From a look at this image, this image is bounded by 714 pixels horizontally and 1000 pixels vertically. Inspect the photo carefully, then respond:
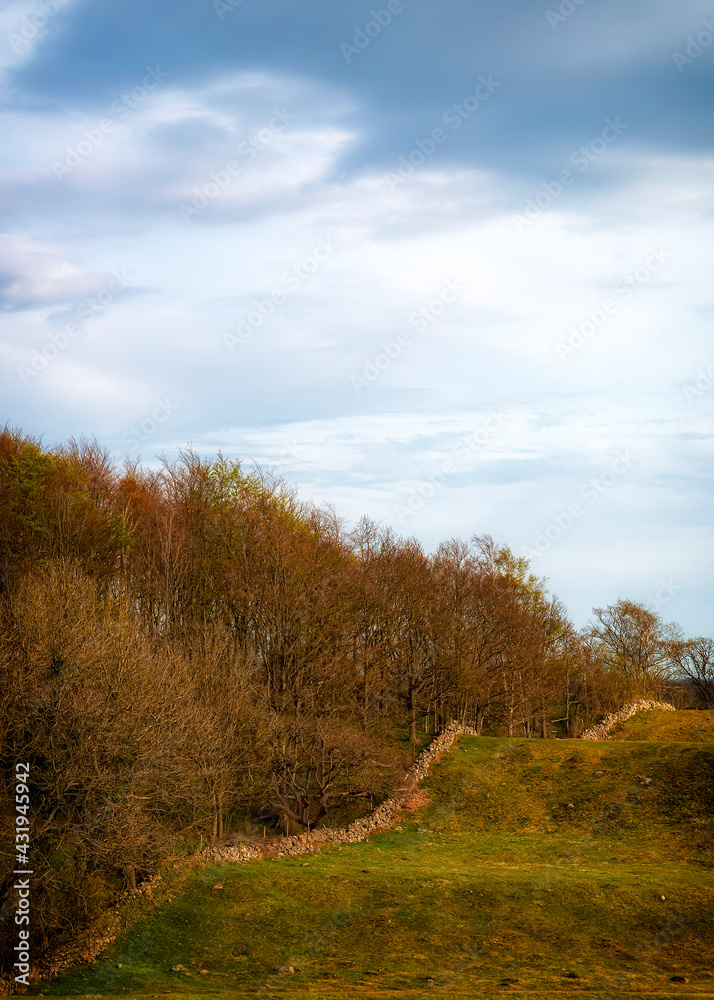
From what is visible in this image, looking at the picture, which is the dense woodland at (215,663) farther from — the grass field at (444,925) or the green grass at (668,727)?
the green grass at (668,727)

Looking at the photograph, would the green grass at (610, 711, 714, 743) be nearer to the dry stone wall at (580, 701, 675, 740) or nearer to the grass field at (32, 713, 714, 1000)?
the dry stone wall at (580, 701, 675, 740)

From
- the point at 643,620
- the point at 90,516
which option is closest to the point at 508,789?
the point at 90,516

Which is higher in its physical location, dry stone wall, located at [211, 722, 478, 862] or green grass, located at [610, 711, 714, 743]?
green grass, located at [610, 711, 714, 743]

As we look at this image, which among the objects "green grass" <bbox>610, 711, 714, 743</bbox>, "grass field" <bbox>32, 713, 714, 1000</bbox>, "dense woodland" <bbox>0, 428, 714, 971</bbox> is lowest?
"grass field" <bbox>32, 713, 714, 1000</bbox>

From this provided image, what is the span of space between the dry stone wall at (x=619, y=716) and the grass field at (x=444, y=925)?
62.8 feet

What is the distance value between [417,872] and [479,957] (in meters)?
5.81

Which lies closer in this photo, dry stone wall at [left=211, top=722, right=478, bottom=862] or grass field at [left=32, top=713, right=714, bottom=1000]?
grass field at [left=32, top=713, right=714, bottom=1000]

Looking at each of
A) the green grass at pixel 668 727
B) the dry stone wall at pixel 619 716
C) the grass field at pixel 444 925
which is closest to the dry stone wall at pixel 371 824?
the grass field at pixel 444 925

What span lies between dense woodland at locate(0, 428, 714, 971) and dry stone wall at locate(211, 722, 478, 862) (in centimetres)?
136

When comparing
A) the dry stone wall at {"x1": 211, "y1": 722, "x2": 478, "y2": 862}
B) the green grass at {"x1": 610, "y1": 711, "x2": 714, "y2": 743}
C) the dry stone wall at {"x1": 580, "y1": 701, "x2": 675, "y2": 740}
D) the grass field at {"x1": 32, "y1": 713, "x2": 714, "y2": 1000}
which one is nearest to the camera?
the grass field at {"x1": 32, "y1": 713, "x2": 714, "y2": 1000}

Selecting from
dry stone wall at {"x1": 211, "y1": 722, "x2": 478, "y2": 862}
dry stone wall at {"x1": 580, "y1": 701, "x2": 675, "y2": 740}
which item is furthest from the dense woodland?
dry stone wall at {"x1": 580, "y1": 701, "x2": 675, "y2": 740}

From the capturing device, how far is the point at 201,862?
3069 cm

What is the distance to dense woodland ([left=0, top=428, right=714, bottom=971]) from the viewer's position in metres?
25.6

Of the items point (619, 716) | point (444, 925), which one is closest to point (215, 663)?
point (444, 925)
